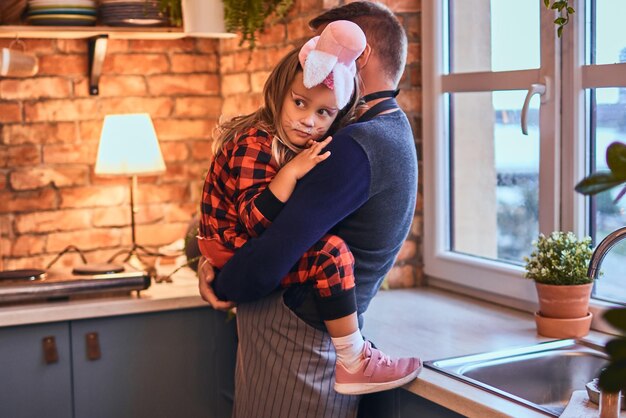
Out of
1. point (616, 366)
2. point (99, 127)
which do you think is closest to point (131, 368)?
point (99, 127)

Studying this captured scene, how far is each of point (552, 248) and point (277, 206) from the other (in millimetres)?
800

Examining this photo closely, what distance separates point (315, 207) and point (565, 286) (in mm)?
776

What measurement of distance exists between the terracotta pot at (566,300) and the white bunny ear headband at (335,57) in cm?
80

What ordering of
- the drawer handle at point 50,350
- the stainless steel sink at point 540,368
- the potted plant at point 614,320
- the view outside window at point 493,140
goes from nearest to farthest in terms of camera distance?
1. the potted plant at point 614,320
2. the stainless steel sink at point 540,368
3. the view outside window at point 493,140
4. the drawer handle at point 50,350

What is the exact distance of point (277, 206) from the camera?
195 centimetres

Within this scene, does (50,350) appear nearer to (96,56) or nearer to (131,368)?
(131,368)

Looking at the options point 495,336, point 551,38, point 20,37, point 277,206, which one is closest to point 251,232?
point 277,206

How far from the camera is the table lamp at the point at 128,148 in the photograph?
3.26 meters

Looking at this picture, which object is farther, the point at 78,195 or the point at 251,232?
the point at 78,195

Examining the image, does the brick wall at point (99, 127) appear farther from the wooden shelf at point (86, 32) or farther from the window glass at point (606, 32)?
the window glass at point (606, 32)

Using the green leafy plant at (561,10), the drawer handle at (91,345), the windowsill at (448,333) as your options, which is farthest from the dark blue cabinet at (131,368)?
the green leafy plant at (561,10)

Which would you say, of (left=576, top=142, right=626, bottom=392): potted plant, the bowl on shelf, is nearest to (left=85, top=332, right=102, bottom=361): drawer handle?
the bowl on shelf

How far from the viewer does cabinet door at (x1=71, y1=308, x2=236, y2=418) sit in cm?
Answer: 279

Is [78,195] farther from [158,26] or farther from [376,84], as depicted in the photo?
[376,84]
